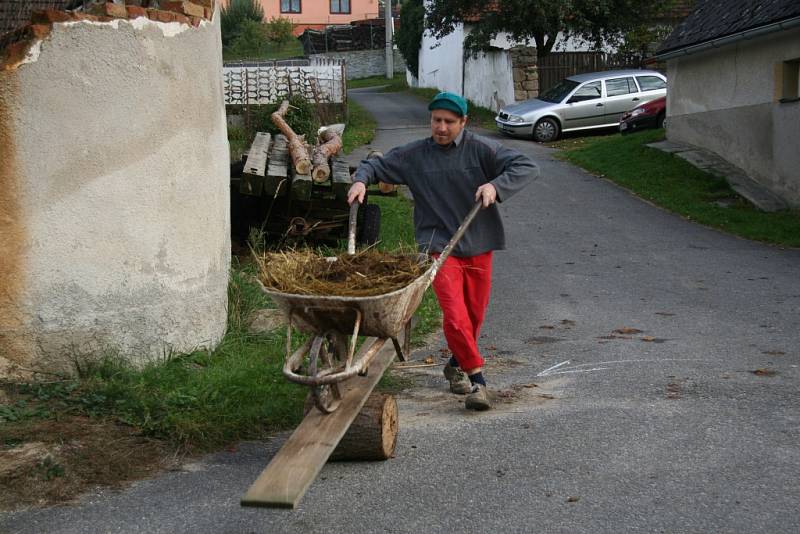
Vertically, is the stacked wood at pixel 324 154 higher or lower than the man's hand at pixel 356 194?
higher

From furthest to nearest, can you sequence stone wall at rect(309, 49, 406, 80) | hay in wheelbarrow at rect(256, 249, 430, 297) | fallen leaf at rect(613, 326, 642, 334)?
1. stone wall at rect(309, 49, 406, 80)
2. fallen leaf at rect(613, 326, 642, 334)
3. hay in wheelbarrow at rect(256, 249, 430, 297)

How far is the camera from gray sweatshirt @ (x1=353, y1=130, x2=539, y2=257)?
604 centimetres

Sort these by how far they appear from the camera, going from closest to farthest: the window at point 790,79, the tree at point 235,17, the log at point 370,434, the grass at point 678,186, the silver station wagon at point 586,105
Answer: the log at point 370,434
the grass at point 678,186
the window at point 790,79
the silver station wagon at point 586,105
the tree at point 235,17

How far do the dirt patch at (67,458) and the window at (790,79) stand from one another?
14.5 metres

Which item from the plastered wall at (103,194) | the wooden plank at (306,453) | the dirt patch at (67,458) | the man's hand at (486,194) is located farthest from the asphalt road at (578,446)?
the plastered wall at (103,194)

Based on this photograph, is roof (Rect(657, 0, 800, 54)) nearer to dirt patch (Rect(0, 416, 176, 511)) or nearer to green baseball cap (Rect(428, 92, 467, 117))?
green baseball cap (Rect(428, 92, 467, 117))

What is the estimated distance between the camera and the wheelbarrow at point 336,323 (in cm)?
457

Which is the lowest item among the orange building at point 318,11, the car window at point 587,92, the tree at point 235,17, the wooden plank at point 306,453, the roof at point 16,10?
the wooden plank at point 306,453

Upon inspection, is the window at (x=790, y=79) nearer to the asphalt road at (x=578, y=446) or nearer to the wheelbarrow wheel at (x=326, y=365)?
the asphalt road at (x=578, y=446)

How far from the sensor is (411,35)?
154ft

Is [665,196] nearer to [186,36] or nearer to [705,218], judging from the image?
[705,218]

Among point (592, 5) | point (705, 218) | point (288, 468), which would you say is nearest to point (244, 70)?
point (592, 5)

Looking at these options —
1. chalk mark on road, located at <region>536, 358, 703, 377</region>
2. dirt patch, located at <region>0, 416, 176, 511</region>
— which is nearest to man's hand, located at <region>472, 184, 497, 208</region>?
chalk mark on road, located at <region>536, 358, 703, 377</region>

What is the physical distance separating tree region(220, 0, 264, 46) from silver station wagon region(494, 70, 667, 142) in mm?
29625
